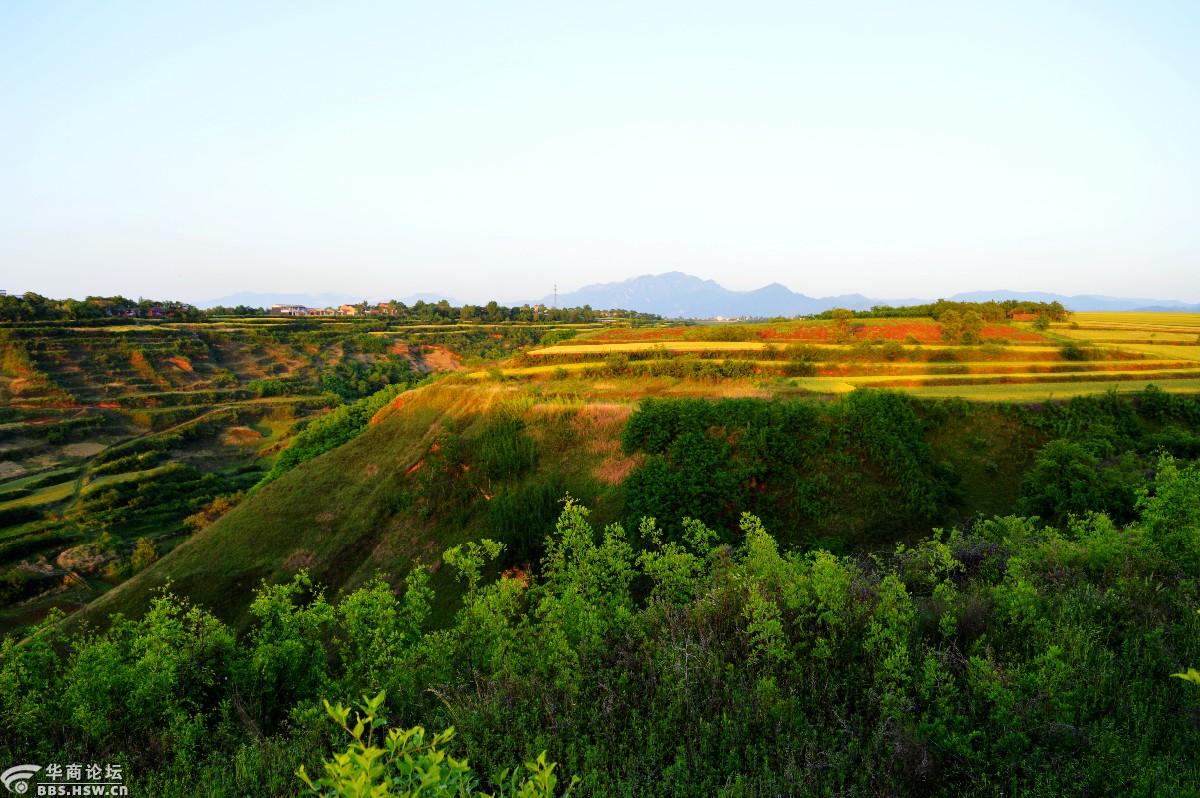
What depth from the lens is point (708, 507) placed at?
80.1 ft

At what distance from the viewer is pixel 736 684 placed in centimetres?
714

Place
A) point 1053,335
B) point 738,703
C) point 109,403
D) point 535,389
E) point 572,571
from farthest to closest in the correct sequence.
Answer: point 109,403
point 1053,335
point 535,389
point 572,571
point 738,703

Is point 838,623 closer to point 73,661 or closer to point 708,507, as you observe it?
point 73,661

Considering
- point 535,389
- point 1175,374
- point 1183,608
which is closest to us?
point 1183,608

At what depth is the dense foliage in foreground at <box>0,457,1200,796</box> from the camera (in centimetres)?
571

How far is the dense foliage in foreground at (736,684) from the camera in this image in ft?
18.7

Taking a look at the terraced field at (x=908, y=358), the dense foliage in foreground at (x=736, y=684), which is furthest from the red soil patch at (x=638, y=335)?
the dense foliage in foreground at (x=736, y=684)

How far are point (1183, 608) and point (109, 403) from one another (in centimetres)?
10350

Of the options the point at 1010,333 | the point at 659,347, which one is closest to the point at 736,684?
the point at 659,347

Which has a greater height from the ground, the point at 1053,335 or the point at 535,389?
the point at 1053,335

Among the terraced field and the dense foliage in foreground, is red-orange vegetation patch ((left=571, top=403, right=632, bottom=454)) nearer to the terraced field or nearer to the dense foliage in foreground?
the terraced field

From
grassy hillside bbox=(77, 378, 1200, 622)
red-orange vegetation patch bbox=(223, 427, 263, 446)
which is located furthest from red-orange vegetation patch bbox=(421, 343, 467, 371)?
grassy hillside bbox=(77, 378, 1200, 622)

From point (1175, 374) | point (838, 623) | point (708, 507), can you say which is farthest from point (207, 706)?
point (1175, 374)

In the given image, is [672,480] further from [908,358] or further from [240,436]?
[240,436]
